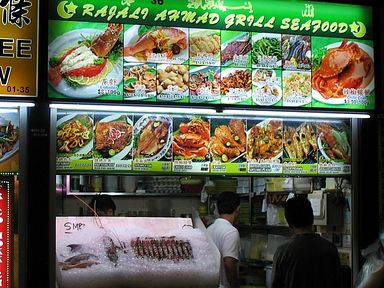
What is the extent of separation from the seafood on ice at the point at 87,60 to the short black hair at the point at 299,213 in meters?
1.90

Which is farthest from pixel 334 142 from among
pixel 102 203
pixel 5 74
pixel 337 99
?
pixel 5 74

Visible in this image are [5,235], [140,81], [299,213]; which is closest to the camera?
[5,235]

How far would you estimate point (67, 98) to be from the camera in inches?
182

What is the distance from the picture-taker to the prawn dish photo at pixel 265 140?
5.28 m

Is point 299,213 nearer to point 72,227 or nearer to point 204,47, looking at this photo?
point 204,47

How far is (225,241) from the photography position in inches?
229

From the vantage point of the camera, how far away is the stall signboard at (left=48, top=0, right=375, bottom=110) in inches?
185

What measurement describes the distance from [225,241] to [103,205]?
1.23 meters

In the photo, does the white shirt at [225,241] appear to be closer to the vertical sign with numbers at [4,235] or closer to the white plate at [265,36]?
the white plate at [265,36]

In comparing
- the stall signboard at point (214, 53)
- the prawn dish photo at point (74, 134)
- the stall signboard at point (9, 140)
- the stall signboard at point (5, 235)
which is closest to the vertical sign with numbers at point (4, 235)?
the stall signboard at point (5, 235)

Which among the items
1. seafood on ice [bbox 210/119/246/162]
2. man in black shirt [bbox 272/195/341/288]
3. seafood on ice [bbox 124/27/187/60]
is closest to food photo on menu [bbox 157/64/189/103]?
seafood on ice [bbox 124/27/187/60]

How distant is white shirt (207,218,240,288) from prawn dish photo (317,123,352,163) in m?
1.19

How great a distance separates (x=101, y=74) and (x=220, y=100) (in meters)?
0.99

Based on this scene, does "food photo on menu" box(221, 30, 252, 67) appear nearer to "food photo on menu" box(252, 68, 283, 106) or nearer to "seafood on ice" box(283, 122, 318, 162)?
"food photo on menu" box(252, 68, 283, 106)
